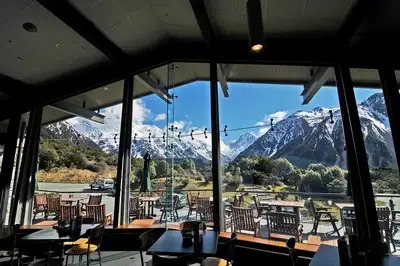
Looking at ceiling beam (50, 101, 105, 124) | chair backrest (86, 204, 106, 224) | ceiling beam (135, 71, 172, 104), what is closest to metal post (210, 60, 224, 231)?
ceiling beam (135, 71, 172, 104)

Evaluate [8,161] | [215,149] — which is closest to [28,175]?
[8,161]

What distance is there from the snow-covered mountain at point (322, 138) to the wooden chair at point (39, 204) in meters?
4.49

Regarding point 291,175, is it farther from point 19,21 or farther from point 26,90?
point 26,90

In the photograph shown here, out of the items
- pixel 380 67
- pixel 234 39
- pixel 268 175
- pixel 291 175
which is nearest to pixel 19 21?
pixel 234 39

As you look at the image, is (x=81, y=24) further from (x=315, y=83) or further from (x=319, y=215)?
(x=319, y=215)

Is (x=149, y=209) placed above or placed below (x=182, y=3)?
below

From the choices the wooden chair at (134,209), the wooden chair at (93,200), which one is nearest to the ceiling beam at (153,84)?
the wooden chair at (134,209)

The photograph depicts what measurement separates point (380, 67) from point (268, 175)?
2138 mm

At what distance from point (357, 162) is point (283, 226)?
139 centimetres

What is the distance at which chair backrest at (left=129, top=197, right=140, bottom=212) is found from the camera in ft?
15.0

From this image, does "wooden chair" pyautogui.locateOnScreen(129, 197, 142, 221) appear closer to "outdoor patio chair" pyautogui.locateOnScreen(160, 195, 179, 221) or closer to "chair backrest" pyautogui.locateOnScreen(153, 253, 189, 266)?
"outdoor patio chair" pyautogui.locateOnScreen(160, 195, 179, 221)

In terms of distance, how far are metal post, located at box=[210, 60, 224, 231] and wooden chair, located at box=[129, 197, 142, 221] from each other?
1746 mm

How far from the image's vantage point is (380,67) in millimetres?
3174

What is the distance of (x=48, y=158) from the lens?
5.19 m
